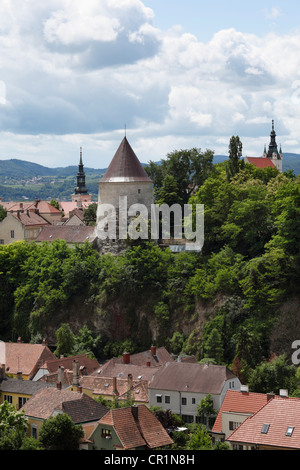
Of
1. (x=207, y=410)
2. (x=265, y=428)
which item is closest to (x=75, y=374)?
(x=207, y=410)

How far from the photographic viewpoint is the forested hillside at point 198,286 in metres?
57.4

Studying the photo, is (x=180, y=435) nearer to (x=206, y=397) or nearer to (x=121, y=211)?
(x=206, y=397)

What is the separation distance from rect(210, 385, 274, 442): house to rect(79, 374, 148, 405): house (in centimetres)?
764

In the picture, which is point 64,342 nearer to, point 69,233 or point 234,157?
point 69,233

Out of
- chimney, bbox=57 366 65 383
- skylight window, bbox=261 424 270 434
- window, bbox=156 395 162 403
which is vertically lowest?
window, bbox=156 395 162 403

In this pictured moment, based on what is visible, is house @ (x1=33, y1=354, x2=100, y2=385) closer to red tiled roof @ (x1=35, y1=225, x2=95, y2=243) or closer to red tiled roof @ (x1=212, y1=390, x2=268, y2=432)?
red tiled roof @ (x1=212, y1=390, x2=268, y2=432)

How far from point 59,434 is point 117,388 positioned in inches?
438

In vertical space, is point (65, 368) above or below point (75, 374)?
below

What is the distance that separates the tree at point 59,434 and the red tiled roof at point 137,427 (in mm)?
1699

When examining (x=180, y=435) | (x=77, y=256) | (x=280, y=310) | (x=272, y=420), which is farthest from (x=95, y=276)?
(x=272, y=420)

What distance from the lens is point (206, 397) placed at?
5125 centimetres

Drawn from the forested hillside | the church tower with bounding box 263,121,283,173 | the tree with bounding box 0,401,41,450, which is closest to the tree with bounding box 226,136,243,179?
the forested hillside

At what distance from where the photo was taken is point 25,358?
6244 cm

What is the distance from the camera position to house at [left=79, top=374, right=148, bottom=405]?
5378 centimetres
